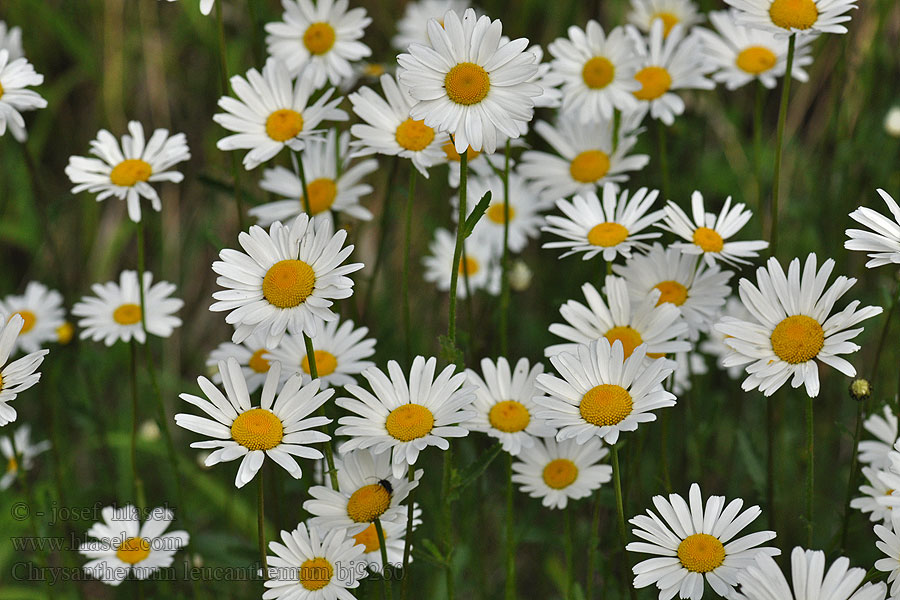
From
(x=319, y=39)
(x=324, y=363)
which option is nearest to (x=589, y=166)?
(x=319, y=39)

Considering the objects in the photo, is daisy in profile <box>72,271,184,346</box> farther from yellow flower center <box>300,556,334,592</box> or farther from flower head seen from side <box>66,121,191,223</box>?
yellow flower center <box>300,556,334,592</box>

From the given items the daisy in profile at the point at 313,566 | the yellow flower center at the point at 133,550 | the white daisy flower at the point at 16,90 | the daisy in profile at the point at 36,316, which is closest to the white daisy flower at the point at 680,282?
the daisy in profile at the point at 313,566

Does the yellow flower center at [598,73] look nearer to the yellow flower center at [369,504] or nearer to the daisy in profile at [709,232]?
the daisy in profile at [709,232]

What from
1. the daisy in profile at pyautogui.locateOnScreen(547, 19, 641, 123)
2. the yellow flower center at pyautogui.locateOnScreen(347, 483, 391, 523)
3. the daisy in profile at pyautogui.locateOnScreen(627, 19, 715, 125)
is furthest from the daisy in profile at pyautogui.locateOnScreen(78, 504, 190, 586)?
the daisy in profile at pyautogui.locateOnScreen(627, 19, 715, 125)

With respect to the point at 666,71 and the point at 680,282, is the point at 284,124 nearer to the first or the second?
the point at 680,282

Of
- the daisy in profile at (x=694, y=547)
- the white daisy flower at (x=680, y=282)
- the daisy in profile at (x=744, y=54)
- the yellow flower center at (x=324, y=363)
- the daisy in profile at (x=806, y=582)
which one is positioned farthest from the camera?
the daisy in profile at (x=744, y=54)

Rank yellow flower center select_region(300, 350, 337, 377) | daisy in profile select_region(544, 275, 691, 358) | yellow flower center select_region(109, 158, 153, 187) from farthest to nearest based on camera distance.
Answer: yellow flower center select_region(109, 158, 153, 187)
yellow flower center select_region(300, 350, 337, 377)
daisy in profile select_region(544, 275, 691, 358)
